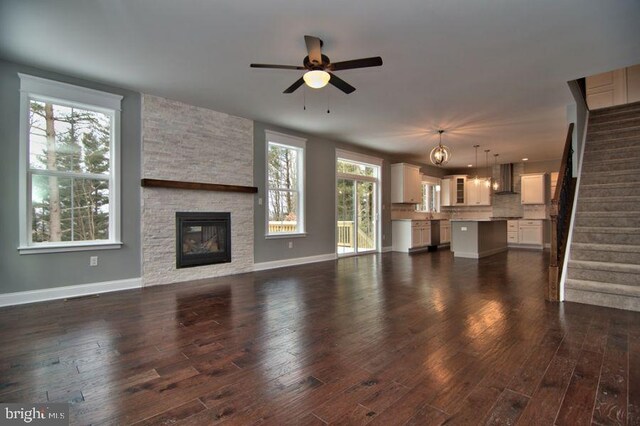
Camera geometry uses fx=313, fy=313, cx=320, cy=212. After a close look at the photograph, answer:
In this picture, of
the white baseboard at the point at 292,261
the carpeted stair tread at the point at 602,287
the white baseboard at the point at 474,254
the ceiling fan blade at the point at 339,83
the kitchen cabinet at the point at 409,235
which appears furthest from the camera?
the kitchen cabinet at the point at 409,235

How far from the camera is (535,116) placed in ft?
17.8

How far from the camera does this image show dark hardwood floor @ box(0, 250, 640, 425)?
1.67 metres

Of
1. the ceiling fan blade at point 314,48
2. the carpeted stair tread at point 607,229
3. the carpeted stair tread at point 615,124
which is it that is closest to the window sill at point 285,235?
the ceiling fan blade at point 314,48

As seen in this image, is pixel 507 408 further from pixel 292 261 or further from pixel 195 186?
pixel 292 261

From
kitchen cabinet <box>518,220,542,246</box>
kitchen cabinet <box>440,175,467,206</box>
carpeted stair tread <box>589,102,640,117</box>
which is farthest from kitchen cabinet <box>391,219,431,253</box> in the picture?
carpeted stair tread <box>589,102,640,117</box>

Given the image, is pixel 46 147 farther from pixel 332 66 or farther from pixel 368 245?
pixel 368 245

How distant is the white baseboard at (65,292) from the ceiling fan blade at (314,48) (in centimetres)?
382

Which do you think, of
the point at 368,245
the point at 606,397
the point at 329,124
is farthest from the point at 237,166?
the point at 606,397

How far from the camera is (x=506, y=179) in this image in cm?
995

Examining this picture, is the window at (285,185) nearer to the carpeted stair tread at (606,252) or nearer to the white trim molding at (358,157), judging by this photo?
the white trim molding at (358,157)

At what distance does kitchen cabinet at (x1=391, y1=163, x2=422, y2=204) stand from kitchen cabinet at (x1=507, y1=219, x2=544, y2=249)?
324 centimetres

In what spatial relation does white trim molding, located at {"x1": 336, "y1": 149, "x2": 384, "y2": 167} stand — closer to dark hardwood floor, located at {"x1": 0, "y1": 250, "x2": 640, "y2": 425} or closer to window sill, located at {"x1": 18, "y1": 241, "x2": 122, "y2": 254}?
dark hardwood floor, located at {"x1": 0, "y1": 250, "x2": 640, "y2": 425}

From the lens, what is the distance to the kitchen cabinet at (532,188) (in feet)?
30.7

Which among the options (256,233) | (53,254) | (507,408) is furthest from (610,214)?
(53,254)
